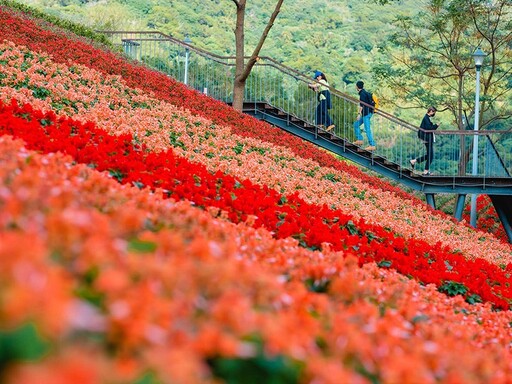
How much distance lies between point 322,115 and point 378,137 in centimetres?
155

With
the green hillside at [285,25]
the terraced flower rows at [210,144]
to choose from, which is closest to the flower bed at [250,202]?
the terraced flower rows at [210,144]

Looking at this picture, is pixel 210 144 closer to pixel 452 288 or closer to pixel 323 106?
pixel 452 288

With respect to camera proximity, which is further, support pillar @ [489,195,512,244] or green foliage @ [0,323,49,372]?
support pillar @ [489,195,512,244]

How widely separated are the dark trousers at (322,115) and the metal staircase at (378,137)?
10.2 inches

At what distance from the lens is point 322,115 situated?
19.5 metres

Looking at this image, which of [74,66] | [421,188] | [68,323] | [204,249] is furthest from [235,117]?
[68,323]

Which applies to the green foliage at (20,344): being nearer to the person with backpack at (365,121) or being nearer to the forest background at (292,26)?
the person with backpack at (365,121)

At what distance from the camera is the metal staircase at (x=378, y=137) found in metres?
19.1

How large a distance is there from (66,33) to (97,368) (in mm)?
18867

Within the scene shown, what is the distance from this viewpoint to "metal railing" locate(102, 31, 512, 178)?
1938 centimetres

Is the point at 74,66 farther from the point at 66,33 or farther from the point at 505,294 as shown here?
the point at 505,294

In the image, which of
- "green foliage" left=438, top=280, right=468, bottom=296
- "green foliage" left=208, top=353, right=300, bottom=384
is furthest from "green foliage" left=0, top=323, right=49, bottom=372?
"green foliage" left=438, top=280, right=468, bottom=296

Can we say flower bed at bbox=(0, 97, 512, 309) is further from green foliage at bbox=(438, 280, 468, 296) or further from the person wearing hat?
the person wearing hat

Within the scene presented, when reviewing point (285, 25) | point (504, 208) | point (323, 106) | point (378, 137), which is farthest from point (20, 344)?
point (285, 25)
